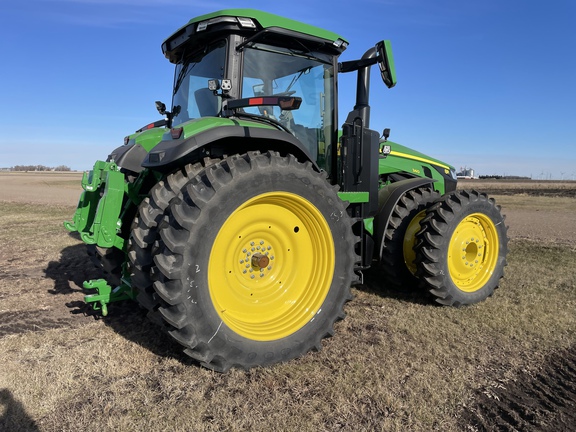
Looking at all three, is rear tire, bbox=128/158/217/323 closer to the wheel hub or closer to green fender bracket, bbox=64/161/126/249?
green fender bracket, bbox=64/161/126/249

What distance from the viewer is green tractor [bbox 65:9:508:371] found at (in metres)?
2.86

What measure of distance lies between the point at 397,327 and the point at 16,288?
174 inches

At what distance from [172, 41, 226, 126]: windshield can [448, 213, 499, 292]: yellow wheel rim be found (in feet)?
9.21

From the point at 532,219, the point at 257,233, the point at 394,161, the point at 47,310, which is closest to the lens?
the point at 257,233

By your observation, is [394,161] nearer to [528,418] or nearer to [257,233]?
[257,233]

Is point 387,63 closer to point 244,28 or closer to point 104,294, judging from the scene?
point 244,28

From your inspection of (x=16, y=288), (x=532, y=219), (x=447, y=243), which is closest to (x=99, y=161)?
(x=16, y=288)

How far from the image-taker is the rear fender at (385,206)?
4.58m

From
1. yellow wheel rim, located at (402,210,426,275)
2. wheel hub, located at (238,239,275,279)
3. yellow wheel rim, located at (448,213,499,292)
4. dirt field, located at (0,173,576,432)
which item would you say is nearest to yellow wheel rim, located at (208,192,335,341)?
wheel hub, located at (238,239,275,279)

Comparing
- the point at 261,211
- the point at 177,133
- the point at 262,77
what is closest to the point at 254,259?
the point at 261,211

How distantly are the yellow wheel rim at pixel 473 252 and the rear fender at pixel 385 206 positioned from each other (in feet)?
2.23

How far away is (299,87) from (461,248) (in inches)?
93.7

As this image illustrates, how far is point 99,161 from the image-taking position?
3553 millimetres

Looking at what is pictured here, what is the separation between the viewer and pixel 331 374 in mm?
2994
